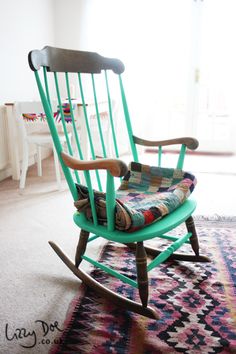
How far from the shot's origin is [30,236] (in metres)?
1.88

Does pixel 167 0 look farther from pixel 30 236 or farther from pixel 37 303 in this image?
pixel 37 303

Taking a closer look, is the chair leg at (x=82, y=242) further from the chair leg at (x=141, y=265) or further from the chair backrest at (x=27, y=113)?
the chair backrest at (x=27, y=113)

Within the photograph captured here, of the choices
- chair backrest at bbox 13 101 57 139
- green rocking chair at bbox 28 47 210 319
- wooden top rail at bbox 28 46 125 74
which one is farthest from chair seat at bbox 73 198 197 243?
chair backrest at bbox 13 101 57 139

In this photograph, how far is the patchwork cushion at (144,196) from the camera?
1.11 meters

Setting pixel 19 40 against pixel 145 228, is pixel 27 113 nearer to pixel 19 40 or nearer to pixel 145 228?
pixel 19 40

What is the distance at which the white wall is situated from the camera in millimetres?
2920

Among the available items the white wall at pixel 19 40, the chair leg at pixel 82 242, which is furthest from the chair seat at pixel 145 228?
the white wall at pixel 19 40

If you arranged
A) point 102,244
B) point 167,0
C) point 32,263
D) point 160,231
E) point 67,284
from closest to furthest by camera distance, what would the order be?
point 160,231 → point 67,284 → point 32,263 → point 102,244 → point 167,0

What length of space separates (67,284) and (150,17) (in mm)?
3426

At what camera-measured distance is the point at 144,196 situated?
139 cm

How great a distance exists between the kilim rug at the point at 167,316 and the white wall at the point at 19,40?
2.14m

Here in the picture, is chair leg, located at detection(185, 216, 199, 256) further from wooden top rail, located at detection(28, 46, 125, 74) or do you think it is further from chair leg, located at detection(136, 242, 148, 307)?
wooden top rail, located at detection(28, 46, 125, 74)

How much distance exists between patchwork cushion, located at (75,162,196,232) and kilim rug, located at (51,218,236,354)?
0.36m

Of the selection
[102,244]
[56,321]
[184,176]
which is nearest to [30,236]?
[102,244]
